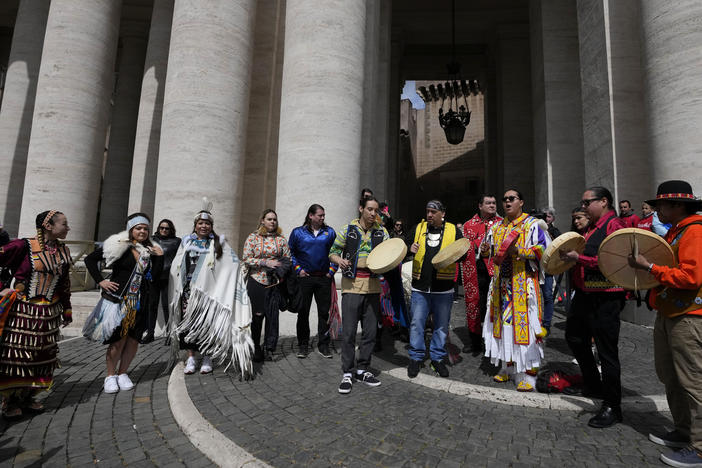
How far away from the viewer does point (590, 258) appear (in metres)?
3.00

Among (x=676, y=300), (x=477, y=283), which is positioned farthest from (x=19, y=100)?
(x=676, y=300)

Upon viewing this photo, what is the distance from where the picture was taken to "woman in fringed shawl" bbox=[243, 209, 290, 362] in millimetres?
4594

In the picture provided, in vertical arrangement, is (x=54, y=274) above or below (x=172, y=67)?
below

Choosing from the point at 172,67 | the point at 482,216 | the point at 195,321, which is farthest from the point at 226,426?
the point at 172,67

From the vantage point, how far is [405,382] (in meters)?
3.89

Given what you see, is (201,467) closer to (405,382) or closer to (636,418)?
(405,382)

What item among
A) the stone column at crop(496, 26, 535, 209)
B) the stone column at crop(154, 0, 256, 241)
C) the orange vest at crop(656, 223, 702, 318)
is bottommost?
the orange vest at crop(656, 223, 702, 318)

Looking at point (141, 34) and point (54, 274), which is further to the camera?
point (141, 34)

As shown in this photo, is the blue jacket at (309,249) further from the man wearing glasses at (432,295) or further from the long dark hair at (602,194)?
the long dark hair at (602,194)

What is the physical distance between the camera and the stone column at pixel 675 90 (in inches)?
231

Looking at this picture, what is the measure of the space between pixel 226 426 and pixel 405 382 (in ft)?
6.25

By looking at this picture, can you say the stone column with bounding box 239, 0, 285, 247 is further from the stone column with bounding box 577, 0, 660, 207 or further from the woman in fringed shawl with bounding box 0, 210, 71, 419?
the stone column with bounding box 577, 0, 660, 207

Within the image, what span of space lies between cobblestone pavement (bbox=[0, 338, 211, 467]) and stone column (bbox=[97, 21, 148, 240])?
11458 millimetres

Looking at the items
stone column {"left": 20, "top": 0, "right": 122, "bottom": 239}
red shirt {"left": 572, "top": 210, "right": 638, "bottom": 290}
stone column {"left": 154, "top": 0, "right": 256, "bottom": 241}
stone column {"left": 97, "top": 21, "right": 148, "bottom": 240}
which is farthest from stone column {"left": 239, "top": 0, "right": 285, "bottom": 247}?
stone column {"left": 97, "top": 21, "right": 148, "bottom": 240}
